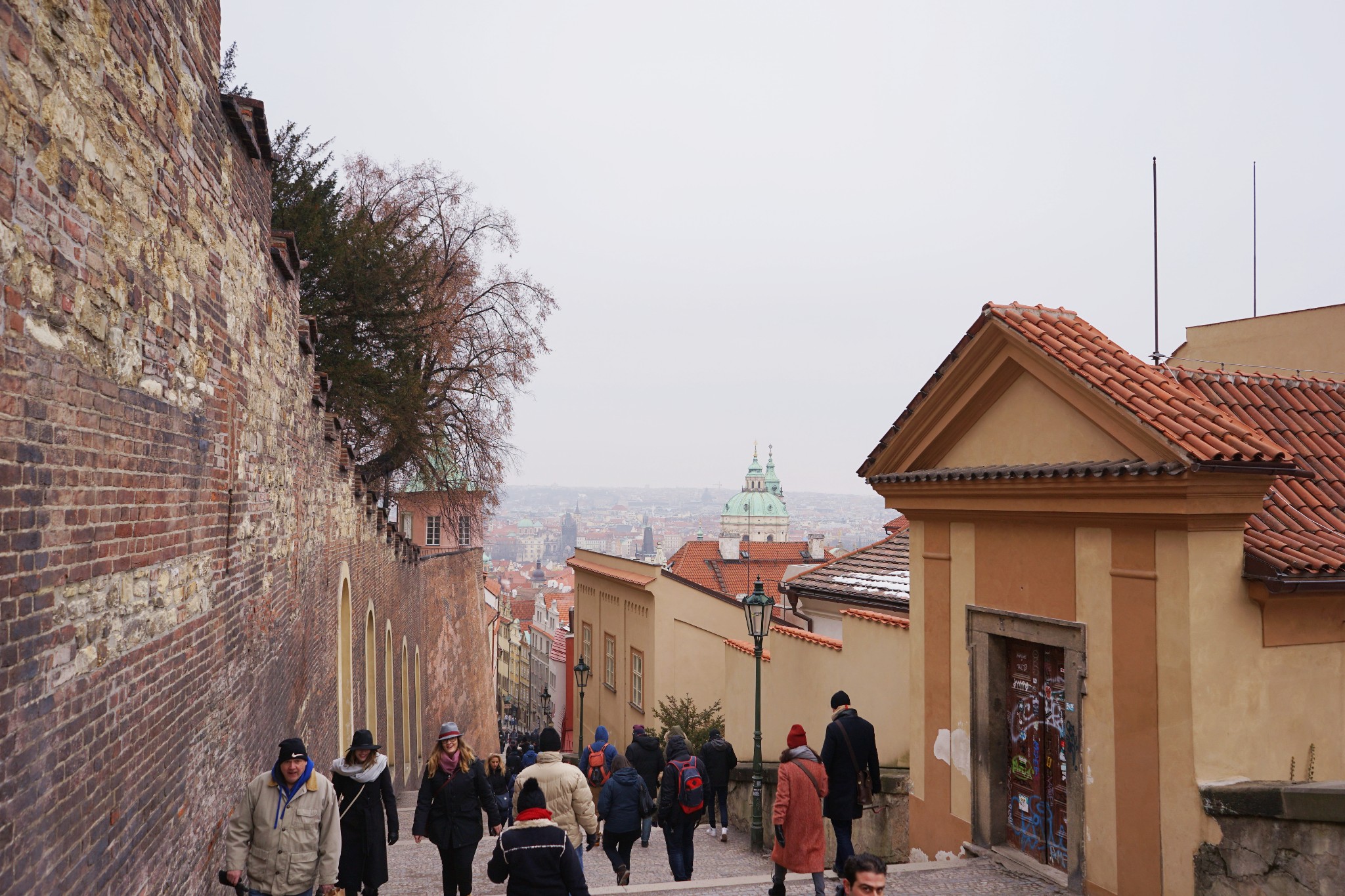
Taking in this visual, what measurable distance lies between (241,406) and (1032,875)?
7330 mm

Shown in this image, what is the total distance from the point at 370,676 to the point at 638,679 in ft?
31.3

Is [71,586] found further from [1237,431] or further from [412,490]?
[412,490]

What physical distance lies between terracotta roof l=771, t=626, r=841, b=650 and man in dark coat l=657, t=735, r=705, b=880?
4.57 metres

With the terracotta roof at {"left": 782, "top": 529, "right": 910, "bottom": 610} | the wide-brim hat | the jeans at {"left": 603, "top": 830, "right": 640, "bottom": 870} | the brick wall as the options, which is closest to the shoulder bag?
the jeans at {"left": 603, "top": 830, "right": 640, "bottom": 870}

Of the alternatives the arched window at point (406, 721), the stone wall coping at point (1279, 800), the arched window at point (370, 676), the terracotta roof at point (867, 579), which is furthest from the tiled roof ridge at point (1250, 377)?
the arched window at point (406, 721)

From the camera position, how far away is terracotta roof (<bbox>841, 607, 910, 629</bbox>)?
12.3 metres

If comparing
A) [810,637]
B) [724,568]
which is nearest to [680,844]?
[810,637]

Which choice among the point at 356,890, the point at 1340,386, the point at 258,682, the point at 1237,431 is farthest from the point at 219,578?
the point at 1340,386

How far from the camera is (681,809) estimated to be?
9.54 metres

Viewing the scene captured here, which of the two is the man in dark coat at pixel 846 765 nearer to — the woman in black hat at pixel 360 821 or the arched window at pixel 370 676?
the woman in black hat at pixel 360 821

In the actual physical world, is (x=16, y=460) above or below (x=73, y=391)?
below

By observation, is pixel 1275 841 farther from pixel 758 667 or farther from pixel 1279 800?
pixel 758 667

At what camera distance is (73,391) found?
394 cm

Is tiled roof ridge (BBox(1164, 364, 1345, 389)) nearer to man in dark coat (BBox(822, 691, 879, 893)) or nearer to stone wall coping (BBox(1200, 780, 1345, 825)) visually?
stone wall coping (BBox(1200, 780, 1345, 825))
